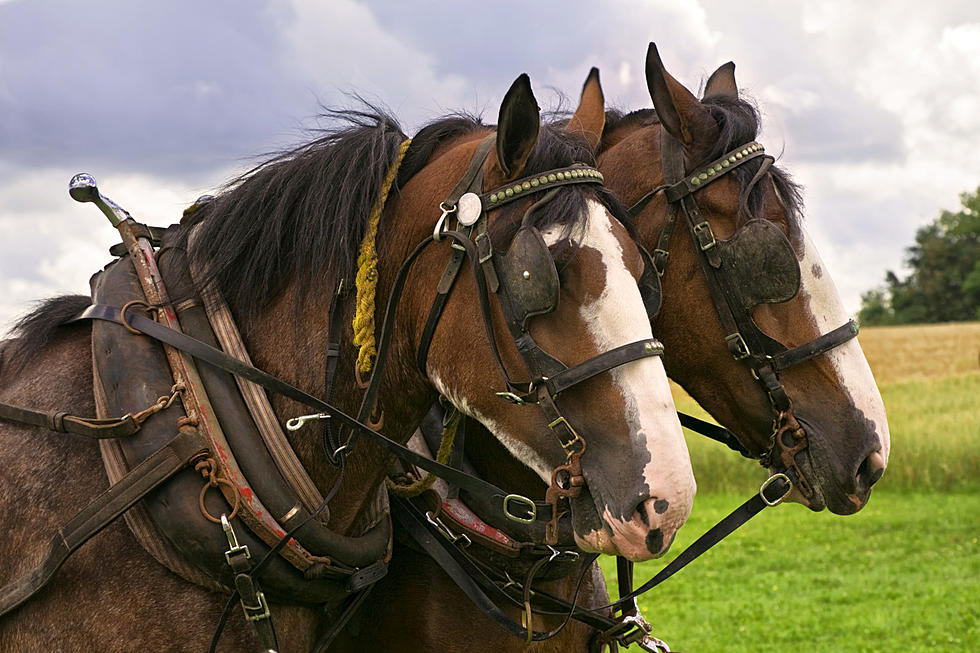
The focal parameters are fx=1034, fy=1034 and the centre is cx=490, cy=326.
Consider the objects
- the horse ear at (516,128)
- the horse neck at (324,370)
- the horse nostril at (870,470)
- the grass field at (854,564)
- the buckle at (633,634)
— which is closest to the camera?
the horse ear at (516,128)

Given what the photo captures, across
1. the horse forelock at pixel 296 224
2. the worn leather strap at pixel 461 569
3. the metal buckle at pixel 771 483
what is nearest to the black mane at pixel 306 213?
the horse forelock at pixel 296 224

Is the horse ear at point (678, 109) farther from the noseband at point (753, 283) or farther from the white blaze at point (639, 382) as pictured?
the white blaze at point (639, 382)

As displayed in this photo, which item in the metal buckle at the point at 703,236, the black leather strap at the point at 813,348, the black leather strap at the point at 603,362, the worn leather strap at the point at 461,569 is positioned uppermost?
the metal buckle at the point at 703,236

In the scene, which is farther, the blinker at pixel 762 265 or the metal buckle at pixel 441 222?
the blinker at pixel 762 265

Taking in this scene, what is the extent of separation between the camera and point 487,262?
2559 mm

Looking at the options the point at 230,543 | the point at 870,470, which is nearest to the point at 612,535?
the point at 230,543

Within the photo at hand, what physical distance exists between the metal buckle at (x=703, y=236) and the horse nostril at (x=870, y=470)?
86 centimetres

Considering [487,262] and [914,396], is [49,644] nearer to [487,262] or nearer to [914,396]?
[487,262]

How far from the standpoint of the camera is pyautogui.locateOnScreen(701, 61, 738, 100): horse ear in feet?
14.0

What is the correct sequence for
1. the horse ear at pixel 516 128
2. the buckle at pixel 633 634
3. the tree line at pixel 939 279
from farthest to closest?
the tree line at pixel 939 279, the buckle at pixel 633 634, the horse ear at pixel 516 128

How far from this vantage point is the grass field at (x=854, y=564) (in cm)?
927

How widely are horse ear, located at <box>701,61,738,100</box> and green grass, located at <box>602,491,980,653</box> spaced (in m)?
6.01

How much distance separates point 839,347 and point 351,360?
1.63m

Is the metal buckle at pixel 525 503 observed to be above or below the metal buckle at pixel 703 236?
below
